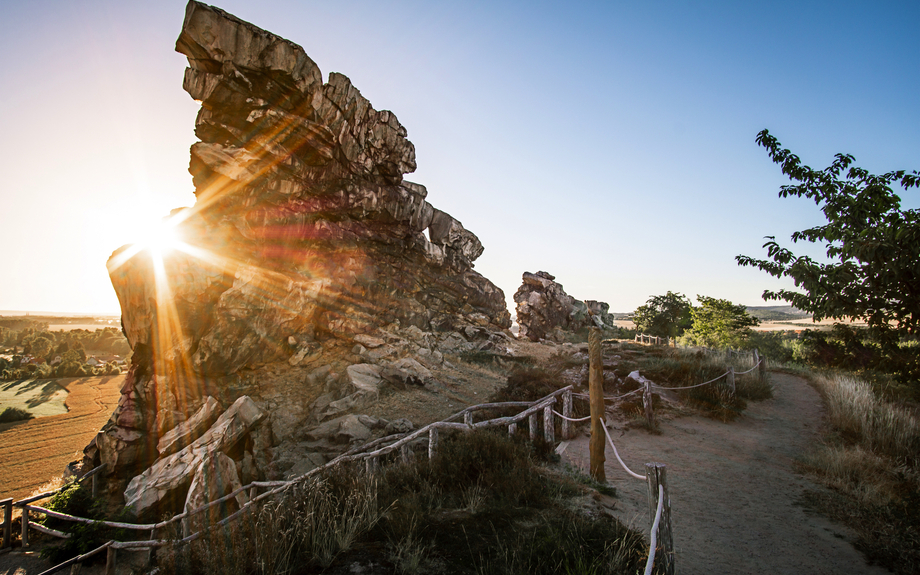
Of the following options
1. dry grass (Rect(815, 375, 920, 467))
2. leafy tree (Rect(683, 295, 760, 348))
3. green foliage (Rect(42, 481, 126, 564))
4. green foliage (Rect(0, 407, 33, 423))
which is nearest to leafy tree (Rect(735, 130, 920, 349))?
dry grass (Rect(815, 375, 920, 467))

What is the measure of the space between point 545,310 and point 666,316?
16176 millimetres


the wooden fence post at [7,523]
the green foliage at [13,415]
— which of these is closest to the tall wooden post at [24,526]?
the wooden fence post at [7,523]

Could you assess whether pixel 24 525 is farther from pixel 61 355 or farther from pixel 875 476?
pixel 61 355

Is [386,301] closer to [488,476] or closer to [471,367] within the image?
[471,367]

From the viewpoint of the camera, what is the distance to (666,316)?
4528cm

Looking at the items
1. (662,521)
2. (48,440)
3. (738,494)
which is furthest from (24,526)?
(48,440)

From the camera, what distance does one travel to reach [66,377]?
45.2 m

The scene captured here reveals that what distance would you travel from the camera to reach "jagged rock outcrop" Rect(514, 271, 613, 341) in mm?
41500

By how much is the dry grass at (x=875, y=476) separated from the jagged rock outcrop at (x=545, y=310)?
1213 inches

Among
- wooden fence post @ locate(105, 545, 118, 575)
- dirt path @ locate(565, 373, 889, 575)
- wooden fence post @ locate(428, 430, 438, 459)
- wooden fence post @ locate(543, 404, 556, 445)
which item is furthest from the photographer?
wooden fence post @ locate(543, 404, 556, 445)

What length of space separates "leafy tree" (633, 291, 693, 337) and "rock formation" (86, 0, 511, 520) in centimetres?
3143

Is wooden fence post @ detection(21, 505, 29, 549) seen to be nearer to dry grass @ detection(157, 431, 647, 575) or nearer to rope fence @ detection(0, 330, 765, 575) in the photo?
rope fence @ detection(0, 330, 765, 575)

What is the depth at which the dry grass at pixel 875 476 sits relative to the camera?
490 cm

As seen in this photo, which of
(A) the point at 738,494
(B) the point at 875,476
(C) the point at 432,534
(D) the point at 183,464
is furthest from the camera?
(D) the point at 183,464
